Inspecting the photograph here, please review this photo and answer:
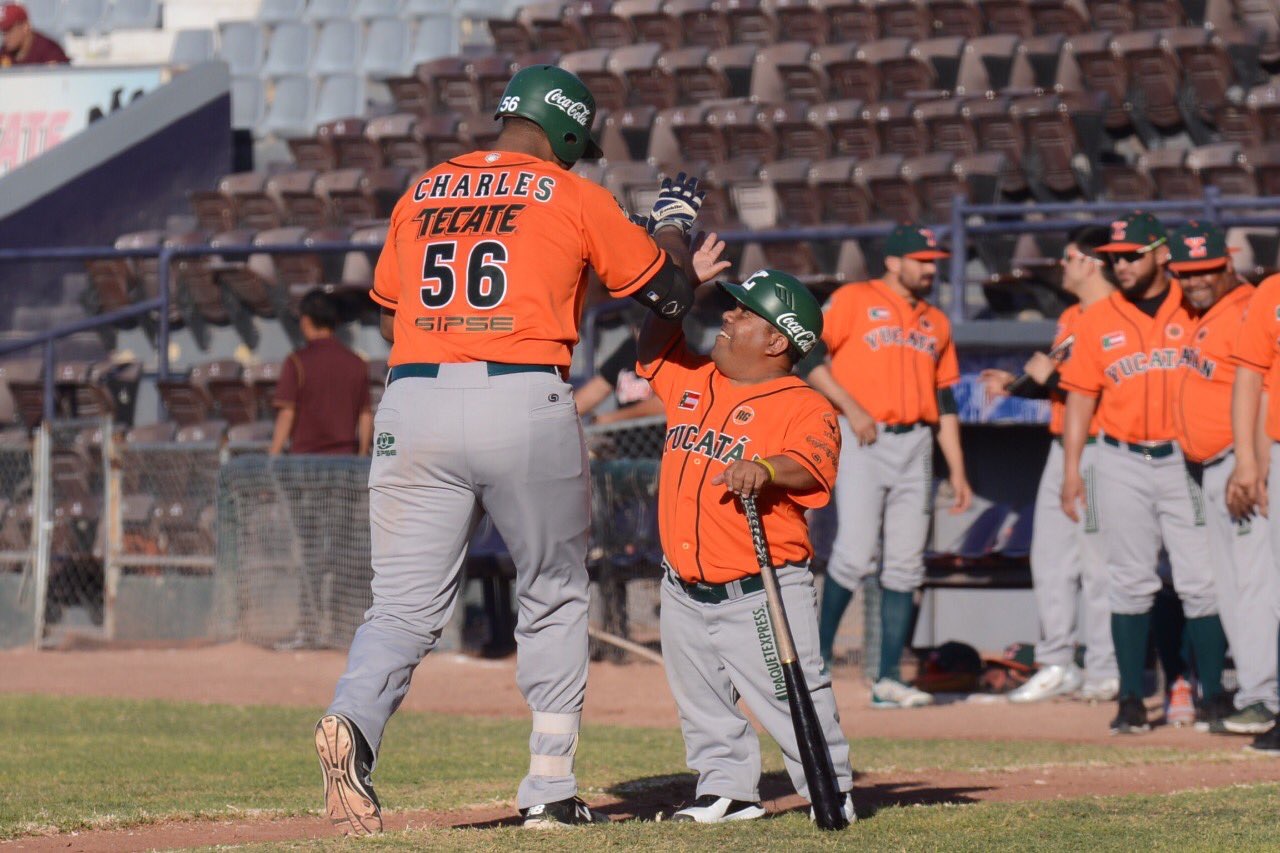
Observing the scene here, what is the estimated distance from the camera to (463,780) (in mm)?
6172

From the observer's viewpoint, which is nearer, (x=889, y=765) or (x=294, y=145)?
(x=889, y=765)

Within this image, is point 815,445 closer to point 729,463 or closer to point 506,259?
point 729,463

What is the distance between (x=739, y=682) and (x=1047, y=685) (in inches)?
180

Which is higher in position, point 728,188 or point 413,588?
point 728,188

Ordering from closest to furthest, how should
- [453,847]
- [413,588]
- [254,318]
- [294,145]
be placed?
[453,847]
[413,588]
[254,318]
[294,145]

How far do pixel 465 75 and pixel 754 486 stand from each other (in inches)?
488

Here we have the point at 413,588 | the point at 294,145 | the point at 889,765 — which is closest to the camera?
the point at 413,588

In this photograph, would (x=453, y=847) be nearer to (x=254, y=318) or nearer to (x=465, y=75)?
(x=254, y=318)

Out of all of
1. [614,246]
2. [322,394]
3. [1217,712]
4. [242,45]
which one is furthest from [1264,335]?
[242,45]

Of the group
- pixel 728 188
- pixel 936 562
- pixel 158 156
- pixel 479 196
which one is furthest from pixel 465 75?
pixel 479 196

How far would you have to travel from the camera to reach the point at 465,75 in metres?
16.5

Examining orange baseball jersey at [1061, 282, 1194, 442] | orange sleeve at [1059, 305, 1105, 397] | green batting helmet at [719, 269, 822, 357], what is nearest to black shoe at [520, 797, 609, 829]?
green batting helmet at [719, 269, 822, 357]

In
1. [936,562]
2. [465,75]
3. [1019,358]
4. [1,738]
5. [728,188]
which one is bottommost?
[1,738]

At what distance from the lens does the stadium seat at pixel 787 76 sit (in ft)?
48.9
